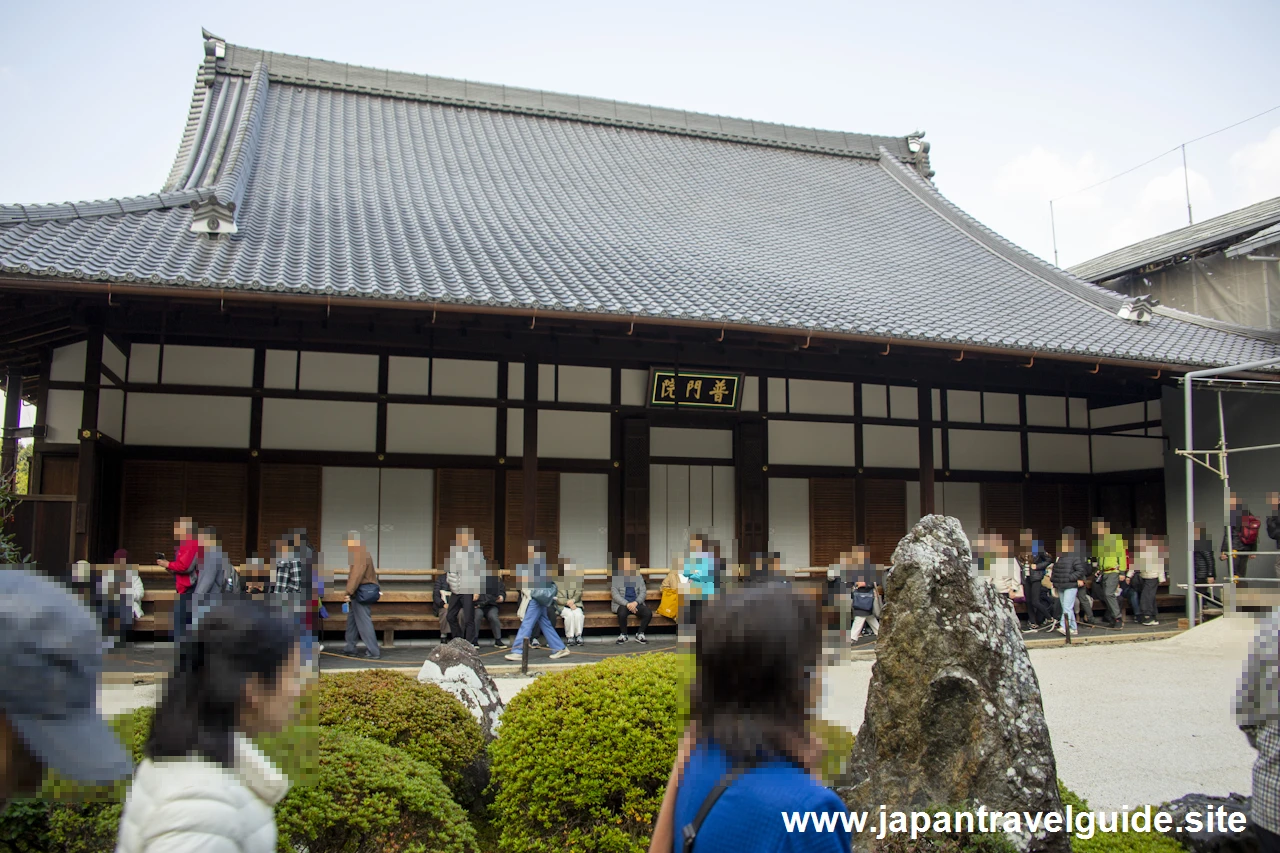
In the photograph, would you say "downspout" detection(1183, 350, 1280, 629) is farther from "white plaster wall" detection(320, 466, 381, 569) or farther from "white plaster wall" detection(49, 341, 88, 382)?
"white plaster wall" detection(49, 341, 88, 382)

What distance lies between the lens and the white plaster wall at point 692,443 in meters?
12.7

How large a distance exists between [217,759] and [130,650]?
8545 mm

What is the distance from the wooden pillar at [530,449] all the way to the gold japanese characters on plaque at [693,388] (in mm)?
1732

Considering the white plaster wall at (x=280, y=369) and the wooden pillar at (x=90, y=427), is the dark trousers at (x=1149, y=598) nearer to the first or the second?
the white plaster wall at (x=280, y=369)

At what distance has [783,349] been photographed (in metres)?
11.3

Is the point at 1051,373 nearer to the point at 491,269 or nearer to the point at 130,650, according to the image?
the point at 491,269

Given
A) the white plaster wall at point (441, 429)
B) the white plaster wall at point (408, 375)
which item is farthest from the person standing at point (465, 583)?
the white plaster wall at point (408, 375)

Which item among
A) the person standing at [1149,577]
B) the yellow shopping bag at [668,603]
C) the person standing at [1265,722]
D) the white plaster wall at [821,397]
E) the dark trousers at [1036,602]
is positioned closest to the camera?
the person standing at [1265,722]

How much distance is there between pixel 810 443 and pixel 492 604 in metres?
5.59

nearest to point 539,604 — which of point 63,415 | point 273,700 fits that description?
point 63,415

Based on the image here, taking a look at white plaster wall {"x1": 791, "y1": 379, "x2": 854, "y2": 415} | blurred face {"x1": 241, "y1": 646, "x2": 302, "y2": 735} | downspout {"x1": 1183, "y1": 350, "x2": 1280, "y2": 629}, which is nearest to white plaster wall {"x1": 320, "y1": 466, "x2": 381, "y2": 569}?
white plaster wall {"x1": 791, "y1": 379, "x2": 854, "y2": 415}

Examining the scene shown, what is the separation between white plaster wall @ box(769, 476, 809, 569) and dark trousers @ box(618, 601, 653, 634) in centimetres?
273

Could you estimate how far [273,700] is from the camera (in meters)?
1.88

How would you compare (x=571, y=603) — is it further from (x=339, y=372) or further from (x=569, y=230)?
(x=569, y=230)
